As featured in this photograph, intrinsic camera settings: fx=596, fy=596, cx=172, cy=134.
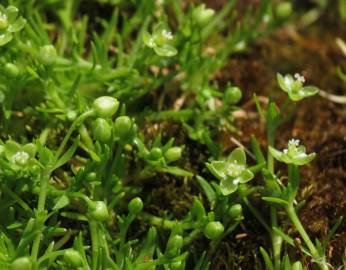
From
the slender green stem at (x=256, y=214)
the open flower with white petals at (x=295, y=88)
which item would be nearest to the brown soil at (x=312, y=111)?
the slender green stem at (x=256, y=214)

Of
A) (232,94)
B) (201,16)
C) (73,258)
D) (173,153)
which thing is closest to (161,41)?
(201,16)

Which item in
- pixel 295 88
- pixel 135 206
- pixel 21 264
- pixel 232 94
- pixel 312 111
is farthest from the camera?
pixel 312 111

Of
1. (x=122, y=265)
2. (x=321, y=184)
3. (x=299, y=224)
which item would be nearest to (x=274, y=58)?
(x=321, y=184)

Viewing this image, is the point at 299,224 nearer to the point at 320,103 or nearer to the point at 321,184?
the point at 321,184

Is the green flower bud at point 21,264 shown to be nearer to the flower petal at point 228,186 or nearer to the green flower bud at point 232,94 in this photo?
the flower petal at point 228,186

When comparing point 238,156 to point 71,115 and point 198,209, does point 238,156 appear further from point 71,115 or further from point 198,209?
point 71,115

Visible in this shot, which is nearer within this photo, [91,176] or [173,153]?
[91,176]

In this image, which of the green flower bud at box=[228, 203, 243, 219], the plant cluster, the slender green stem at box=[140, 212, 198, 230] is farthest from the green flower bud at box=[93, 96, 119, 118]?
the green flower bud at box=[228, 203, 243, 219]
